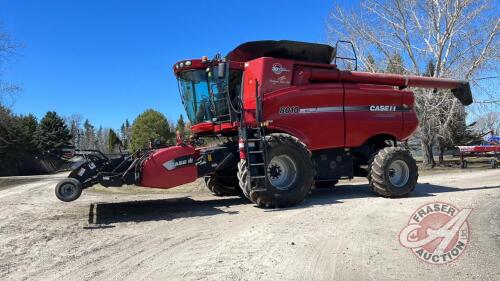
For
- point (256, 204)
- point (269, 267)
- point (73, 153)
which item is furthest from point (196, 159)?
point (269, 267)

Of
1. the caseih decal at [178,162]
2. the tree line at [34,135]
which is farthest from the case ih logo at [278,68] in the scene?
the tree line at [34,135]

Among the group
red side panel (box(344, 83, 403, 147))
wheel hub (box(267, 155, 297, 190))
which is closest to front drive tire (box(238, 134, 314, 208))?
wheel hub (box(267, 155, 297, 190))

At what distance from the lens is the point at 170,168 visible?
9781 mm

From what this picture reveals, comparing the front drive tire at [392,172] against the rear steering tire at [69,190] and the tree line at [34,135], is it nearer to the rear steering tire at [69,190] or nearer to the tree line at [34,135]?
the rear steering tire at [69,190]

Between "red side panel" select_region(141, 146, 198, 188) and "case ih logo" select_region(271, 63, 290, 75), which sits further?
"case ih logo" select_region(271, 63, 290, 75)

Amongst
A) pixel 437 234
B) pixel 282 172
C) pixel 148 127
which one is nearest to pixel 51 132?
pixel 148 127

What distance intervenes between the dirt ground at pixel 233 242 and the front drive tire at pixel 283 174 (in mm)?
304

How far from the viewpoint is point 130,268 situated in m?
5.71

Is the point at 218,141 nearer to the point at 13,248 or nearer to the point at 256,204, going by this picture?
the point at 256,204

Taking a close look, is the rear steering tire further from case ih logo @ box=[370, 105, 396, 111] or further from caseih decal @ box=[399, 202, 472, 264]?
case ih logo @ box=[370, 105, 396, 111]

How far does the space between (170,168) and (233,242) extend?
3.45 metres

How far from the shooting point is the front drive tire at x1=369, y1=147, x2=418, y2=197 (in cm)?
1142

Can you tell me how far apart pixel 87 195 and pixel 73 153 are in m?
5.01

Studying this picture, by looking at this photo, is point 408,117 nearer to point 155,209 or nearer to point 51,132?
point 155,209
